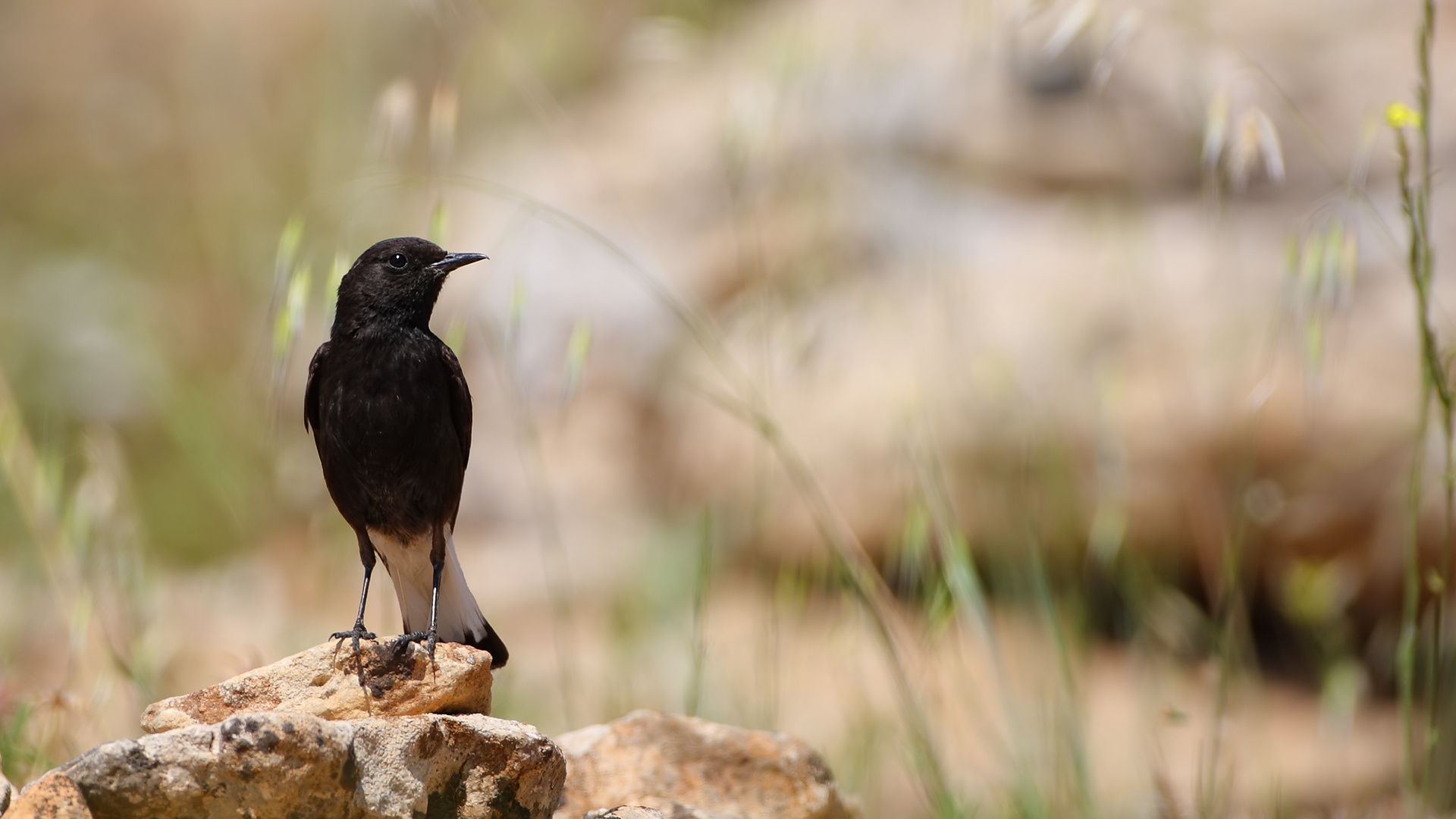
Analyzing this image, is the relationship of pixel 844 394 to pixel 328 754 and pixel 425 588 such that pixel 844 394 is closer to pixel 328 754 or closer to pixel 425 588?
pixel 425 588

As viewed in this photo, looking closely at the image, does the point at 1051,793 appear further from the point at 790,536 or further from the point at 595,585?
Answer: the point at 595,585

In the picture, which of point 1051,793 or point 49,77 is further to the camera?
point 49,77

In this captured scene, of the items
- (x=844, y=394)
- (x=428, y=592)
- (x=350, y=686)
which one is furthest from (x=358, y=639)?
(x=844, y=394)

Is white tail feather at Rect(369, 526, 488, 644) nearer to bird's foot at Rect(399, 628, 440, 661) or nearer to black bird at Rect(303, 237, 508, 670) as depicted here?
black bird at Rect(303, 237, 508, 670)

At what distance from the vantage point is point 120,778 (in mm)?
2568

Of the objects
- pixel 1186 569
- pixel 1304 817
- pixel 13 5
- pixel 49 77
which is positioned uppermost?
pixel 13 5

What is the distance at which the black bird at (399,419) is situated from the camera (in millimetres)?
4137

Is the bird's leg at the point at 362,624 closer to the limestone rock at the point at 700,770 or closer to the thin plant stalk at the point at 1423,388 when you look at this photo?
the limestone rock at the point at 700,770

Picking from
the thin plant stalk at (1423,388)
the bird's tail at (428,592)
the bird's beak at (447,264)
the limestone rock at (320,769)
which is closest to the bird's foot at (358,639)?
the limestone rock at (320,769)

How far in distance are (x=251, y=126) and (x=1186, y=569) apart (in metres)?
11.1

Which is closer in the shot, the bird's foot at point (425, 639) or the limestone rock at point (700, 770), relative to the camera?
the bird's foot at point (425, 639)

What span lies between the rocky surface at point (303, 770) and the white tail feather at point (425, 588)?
4.32 ft

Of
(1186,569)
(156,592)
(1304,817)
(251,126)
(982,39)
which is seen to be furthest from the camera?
(251,126)

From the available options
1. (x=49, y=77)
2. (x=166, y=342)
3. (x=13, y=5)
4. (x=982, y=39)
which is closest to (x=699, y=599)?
(x=982, y=39)
